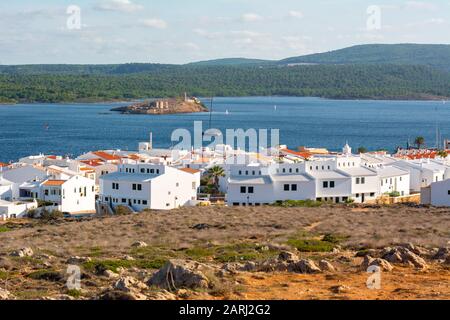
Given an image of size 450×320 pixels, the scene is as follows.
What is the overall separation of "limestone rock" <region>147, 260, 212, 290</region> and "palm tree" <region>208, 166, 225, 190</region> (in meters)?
38.9

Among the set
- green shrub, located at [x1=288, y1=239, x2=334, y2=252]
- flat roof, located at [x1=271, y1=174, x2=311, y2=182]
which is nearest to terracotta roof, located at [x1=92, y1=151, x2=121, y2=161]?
flat roof, located at [x1=271, y1=174, x2=311, y2=182]

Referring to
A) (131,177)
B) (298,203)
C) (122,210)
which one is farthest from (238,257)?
(131,177)

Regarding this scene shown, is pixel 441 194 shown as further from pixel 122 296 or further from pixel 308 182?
pixel 122 296

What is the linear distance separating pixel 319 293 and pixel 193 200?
34483 millimetres

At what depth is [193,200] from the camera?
5156 centimetres

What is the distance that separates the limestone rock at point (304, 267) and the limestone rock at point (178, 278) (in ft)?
10.1

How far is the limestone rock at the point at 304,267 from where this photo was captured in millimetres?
20156

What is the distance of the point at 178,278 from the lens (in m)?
17.6

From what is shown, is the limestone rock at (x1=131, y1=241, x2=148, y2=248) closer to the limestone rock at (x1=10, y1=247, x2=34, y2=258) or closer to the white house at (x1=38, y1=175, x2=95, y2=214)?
the limestone rock at (x1=10, y1=247, x2=34, y2=258)

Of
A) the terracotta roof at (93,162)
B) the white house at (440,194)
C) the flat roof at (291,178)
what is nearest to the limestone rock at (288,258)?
the white house at (440,194)

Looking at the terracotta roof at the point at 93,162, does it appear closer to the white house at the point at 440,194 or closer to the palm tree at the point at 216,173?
the palm tree at the point at 216,173

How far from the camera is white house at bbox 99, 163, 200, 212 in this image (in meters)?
49.4

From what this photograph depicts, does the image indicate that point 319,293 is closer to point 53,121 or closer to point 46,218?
point 46,218

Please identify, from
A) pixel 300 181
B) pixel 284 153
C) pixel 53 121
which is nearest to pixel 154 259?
pixel 300 181
